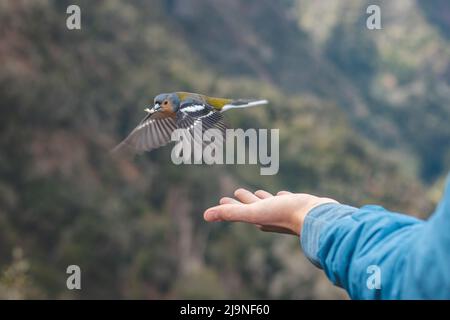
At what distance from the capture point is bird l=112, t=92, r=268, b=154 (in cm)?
410

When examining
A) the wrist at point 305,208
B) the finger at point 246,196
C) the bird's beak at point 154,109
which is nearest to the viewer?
the wrist at point 305,208

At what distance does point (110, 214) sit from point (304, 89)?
29520mm

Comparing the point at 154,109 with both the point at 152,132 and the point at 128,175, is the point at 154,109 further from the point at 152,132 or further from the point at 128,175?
the point at 128,175

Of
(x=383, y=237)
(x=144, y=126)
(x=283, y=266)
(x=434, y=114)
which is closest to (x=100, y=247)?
(x=283, y=266)

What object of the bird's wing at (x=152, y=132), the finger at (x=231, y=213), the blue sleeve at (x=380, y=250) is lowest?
the blue sleeve at (x=380, y=250)

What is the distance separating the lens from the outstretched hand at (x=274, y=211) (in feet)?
5.78

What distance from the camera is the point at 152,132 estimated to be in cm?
421

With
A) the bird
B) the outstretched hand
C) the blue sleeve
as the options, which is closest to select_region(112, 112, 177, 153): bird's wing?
the bird

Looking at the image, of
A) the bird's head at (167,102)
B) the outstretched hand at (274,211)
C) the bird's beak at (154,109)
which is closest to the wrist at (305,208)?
the outstretched hand at (274,211)

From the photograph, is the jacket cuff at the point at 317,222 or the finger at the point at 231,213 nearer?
the jacket cuff at the point at 317,222

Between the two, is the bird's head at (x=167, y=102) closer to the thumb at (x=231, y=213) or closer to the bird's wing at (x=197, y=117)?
the bird's wing at (x=197, y=117)

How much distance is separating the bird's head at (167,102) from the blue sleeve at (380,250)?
7.95 feet

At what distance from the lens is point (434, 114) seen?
156ft

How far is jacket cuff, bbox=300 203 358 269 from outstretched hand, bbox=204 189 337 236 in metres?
0.05
